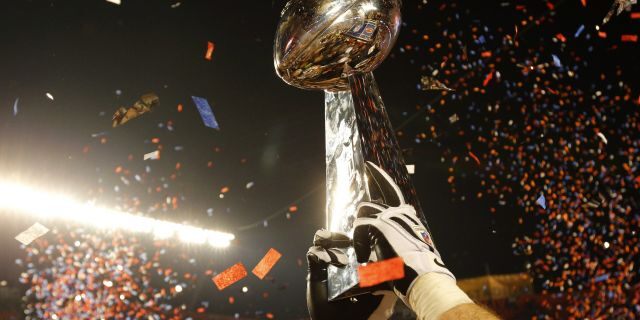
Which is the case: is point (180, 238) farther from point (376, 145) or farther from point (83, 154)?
point (376, 145)

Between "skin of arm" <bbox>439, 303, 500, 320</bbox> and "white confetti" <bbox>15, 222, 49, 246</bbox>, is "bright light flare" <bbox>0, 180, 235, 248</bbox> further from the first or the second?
"skin of arm" <bbox>439, 303, 500, 320</bbox>

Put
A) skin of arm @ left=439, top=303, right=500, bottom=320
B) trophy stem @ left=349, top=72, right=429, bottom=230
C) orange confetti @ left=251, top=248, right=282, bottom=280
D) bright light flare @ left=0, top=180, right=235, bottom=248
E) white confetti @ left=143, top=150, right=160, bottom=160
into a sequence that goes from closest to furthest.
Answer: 1. skin of arm @ left=439, top=303, right=500, bottom=320
2. trophy stem @ left=349, top=72, right=429, bottom=230
3. orange confetti @ left=251, top=248, right=282, bottom=280
4. white confetti @ left=143, top=150, right=160, bottom=160
5. bright light flare @ left=0, top=180, right=235, bottom=248

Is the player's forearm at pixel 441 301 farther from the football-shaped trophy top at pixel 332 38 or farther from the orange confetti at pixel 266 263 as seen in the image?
the orange confetti at pixel 266 263

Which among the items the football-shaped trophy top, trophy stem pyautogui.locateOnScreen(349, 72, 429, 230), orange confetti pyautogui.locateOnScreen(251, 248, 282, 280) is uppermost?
the football-shaped trophy top

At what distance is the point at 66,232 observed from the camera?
42.5 ft

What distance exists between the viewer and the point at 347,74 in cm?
255

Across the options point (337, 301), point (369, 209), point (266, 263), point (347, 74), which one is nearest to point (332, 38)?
point (347, 74)

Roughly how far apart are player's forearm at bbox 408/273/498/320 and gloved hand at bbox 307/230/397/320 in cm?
32

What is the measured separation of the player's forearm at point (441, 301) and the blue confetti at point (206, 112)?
713cm

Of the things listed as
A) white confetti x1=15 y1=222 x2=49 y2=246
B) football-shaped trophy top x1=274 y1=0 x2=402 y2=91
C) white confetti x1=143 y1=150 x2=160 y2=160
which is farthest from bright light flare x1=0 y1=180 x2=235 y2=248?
football-shaped trophy top x1=274 y1=0 x2=402 y2=91

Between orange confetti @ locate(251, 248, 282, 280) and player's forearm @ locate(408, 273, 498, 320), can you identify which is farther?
orange confetti @ locate(251, 248, 282, 280)

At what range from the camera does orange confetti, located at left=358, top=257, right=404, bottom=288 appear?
1763 millimetres

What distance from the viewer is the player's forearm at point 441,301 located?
1.52 meters

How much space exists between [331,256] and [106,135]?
8.89m
